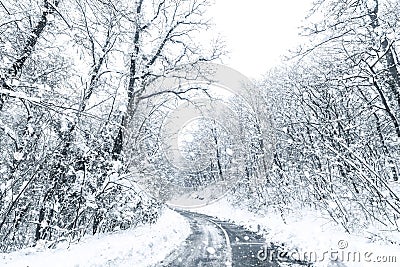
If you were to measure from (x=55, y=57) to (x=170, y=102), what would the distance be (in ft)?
20.2

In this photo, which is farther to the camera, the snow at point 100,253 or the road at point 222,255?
the road at point 222,255

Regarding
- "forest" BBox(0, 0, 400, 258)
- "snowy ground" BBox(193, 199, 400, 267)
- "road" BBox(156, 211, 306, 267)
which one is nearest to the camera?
"forest" BBox(0, 0, 400, 258)

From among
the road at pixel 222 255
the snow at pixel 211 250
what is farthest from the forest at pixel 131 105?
the snow at pixel 211 250

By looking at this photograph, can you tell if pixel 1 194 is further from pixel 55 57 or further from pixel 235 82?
pixel 235 82

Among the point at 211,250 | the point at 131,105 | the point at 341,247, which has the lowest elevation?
the point at 211,250

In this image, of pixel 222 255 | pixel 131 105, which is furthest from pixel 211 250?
pixel 131 105

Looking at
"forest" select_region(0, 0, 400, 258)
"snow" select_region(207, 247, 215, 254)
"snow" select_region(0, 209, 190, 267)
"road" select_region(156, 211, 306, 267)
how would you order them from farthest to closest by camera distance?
"snow" select_region(207, 247, 215, 254)
"road" select_region(156, 211, 306, 267)
"snow" select_region(0, 209, 190, 267)
"forest" select_region(0, 0, 400, 258)

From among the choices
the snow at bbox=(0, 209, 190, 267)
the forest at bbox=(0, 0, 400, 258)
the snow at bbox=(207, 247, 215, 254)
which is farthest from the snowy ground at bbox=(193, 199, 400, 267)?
the snow at bbox=(0, 209, 190, 267)

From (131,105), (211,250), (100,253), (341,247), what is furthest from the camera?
(131,105)

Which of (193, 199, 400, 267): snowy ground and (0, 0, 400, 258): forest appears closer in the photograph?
(0, 0, 400, 258): forest

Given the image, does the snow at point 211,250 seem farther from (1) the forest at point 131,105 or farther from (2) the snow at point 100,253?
(1) the forest at point 131,105

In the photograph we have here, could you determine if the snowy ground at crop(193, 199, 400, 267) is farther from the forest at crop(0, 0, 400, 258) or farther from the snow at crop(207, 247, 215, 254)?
the snow at crop(207, 247, 215, 254)

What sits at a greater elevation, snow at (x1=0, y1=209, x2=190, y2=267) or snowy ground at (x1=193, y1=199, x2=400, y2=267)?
snowy ground at (x1=193, y1=199, x2=400, y2=267)

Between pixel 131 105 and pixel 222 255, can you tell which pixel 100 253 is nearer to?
pixel 222 255
